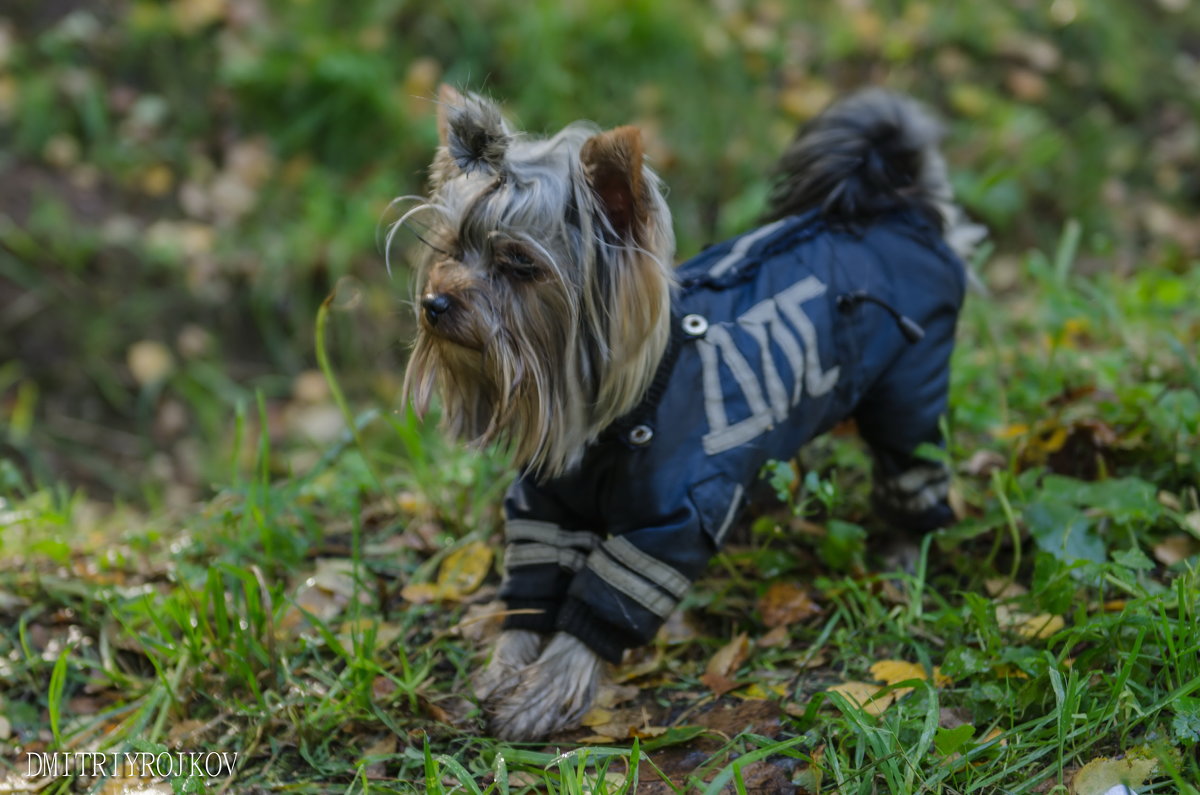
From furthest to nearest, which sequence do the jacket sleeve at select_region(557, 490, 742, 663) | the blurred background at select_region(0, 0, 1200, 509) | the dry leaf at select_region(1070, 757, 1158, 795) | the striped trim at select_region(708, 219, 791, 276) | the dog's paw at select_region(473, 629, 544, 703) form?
the blurred background at select_region(0, 0, 1200, 509), the striped trim at select_region(708, 219, 791, 276), the dog's paw at select_region(473, 629, 544, 703), the jacket sleeve at select_region(557, 490, 742, 663), the dry leaf at select_region(1070, 757, 1158, 795)

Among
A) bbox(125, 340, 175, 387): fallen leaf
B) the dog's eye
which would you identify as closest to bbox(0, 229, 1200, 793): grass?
the dog's eye

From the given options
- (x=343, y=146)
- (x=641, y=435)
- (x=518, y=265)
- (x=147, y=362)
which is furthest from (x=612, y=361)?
(x=343, y=146)

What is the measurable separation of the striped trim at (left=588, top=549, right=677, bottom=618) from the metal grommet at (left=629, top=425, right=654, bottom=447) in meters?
0.26

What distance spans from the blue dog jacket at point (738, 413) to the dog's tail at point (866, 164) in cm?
7

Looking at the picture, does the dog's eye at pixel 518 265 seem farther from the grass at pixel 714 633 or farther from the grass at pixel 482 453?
the grass at pixel 714 633

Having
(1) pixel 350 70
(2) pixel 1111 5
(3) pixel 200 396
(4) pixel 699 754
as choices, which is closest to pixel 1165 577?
(4) pixel 699 754

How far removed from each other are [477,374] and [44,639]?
1350 mm

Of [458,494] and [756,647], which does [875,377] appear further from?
[458,494]

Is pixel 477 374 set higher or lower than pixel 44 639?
higher

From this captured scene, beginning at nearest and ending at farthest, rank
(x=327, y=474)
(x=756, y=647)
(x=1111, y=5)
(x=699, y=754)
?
(x=699, y=754)
(x=756, y=647)
(x=327, y=474)
(x=1111, y=5)

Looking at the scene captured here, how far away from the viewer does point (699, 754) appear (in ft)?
7.33

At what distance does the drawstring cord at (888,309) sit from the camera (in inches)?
104

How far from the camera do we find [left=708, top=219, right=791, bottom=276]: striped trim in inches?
104

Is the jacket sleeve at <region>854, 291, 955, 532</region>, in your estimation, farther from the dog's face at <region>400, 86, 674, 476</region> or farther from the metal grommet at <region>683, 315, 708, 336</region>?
the dog's face at <region>400, 86, 674, 476</region>
